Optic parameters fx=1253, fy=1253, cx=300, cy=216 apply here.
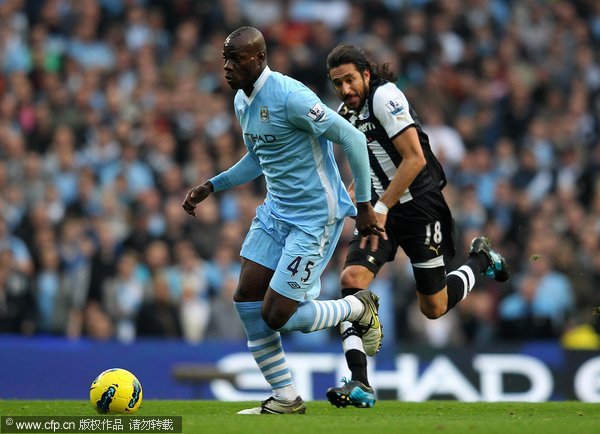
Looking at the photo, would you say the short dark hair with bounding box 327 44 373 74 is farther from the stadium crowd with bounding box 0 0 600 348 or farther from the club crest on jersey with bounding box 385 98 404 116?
the stadium crowd with bounding box 0 0 600 348

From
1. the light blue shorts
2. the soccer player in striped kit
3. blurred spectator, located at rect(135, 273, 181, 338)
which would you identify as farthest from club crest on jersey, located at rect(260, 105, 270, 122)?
blurred spectator, located at rect(135, 273, 181, 338)

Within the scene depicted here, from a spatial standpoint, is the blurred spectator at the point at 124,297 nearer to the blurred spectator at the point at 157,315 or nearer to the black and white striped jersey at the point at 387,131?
the blurred spectator at the point at 157,315

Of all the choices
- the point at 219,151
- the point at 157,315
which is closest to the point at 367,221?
the point at 157,315

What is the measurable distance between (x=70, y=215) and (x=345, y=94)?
717 centimetres

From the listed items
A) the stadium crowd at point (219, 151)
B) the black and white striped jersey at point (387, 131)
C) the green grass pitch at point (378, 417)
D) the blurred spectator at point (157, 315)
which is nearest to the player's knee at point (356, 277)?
the black and white striped jersey at point (387, 131)

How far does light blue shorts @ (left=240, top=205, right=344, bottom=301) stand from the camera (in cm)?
859

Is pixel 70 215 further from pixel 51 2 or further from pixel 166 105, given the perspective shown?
pixel 51 2

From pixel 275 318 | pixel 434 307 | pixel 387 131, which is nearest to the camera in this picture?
pixel 275 318

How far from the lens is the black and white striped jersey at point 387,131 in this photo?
31.0ft

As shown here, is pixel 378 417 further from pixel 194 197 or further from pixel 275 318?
pixel 194 197

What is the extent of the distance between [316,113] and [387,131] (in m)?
1.21

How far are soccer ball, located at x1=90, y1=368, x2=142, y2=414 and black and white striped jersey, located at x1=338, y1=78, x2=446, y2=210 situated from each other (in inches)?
96.3

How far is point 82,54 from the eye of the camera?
722 inches

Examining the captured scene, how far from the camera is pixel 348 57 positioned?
9445 mm
